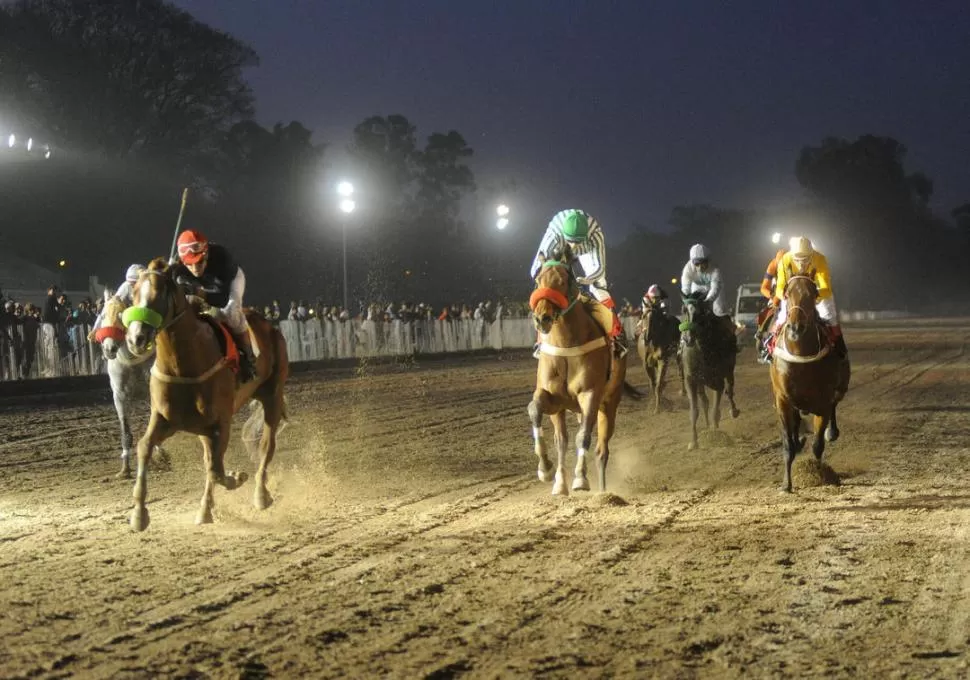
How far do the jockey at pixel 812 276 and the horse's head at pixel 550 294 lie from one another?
7.98ft

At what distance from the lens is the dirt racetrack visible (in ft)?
17.7

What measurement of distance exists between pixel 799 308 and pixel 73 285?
35.8 meters

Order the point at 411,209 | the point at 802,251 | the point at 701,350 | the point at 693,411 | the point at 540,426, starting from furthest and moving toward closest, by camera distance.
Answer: the point at 411,209 → the point at 701,350 → the point at 693,411 → the point at 802,251 → the point at 540,426

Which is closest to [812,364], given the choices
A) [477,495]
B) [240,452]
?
[477,495]

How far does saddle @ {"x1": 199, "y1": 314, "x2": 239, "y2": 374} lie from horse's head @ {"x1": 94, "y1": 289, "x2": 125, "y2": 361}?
2.35 feet

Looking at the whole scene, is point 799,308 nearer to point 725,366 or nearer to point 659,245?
point 725,366

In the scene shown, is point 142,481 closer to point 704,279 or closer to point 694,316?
point 704,279

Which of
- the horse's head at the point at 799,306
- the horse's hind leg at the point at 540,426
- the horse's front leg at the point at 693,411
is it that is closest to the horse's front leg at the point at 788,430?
the horse's head at the point at 799,306

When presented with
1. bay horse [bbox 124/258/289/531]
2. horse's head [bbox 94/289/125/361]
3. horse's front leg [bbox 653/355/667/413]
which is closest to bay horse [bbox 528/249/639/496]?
bay horse [bbox 124/258/289/531]

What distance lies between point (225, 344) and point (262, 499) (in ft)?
4.60

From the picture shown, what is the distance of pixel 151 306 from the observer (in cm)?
845

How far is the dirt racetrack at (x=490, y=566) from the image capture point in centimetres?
539

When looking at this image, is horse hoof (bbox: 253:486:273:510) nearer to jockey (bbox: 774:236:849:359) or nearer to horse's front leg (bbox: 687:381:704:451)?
jockey (bbox: 774:236:849:359)

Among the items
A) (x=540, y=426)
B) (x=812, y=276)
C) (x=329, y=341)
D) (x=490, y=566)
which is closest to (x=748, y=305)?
(x=329, y=341)
